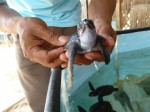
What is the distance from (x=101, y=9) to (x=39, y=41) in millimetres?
396

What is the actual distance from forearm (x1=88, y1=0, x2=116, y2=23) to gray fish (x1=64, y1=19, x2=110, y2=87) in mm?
327

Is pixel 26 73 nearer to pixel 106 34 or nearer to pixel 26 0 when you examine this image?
pixel 26 0

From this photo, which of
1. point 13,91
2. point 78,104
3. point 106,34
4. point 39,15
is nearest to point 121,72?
point 78,104

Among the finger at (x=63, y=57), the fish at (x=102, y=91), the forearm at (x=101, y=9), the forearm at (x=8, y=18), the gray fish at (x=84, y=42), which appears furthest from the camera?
the fish at (x=102, y=91)

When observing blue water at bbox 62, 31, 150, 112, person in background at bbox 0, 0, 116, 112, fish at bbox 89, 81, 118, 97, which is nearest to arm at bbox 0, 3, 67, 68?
person in background at bbox 0, 0, 116, 112

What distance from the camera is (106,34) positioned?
4.09 ft

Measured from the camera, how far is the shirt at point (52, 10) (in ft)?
5.20

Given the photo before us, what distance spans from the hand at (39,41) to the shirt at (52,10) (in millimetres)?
285

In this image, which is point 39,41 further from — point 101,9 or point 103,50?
point 101,9

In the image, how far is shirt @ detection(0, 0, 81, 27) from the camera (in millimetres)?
1585

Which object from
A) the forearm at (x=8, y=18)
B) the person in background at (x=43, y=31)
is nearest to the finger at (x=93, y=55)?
the person in background at (x=43, y=31)

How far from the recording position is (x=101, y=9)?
60.7 inches

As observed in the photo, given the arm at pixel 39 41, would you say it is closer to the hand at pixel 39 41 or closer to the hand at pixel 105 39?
the hand at pixel 39 41

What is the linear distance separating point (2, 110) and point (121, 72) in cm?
188
